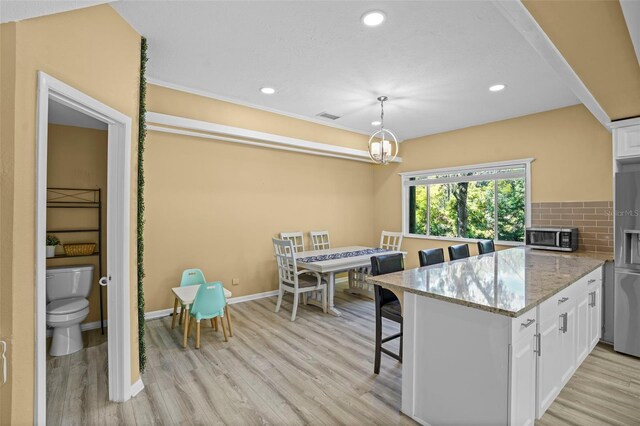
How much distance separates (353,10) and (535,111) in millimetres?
3471

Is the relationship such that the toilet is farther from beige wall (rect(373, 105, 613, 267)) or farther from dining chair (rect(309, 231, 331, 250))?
beige wall (rect(373, 105, 613, 267))

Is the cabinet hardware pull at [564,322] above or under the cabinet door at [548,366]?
above

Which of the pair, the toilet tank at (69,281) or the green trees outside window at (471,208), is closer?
the toilet tank at (69,281)

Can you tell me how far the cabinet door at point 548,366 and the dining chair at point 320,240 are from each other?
372 cm

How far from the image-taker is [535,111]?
4.26m

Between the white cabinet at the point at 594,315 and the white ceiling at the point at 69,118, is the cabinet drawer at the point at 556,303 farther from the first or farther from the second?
the white ceiling at the point at 69,118

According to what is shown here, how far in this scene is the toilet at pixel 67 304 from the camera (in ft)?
9.64

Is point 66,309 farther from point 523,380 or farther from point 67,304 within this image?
point 523,380

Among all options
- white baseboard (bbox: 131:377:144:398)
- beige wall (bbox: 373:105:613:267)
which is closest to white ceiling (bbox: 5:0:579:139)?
beige wall (bbox: 373:105:613:267)

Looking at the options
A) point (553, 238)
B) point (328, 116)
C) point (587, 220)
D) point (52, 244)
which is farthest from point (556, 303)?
point (52, 244)

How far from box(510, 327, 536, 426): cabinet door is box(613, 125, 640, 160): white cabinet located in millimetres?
2592

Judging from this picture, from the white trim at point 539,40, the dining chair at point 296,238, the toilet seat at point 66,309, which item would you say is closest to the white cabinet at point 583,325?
the white trim at point 539,40

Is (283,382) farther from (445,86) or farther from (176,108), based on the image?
(445,86)

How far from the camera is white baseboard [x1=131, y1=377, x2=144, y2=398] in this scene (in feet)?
7.58
